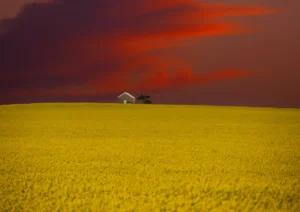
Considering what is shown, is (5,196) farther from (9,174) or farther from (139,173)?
(139,173)

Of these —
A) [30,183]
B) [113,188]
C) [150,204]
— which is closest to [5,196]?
[30,183]

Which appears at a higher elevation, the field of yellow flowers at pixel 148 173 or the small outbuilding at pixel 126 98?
the small outbuilding at pixel 126 98

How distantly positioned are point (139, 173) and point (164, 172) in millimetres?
793

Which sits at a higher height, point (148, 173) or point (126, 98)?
point (126, 98)

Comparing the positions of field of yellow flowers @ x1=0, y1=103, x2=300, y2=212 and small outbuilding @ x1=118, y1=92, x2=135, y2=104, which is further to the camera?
small outbuilding @ x1=118, y1=92, x2=135, y2=104

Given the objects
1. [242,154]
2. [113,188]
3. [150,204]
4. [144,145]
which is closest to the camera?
[150,204]

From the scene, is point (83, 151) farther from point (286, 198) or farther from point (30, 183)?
point (286, 198)

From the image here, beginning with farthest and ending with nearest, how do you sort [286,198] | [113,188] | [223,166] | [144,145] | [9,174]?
[144,145] → [223,166] → [9,174] → [113,188] → [286,198]

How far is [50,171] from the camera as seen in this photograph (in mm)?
12852

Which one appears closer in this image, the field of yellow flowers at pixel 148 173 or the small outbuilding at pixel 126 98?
the field of yellow flowers at pixel 148 173

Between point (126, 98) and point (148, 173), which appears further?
point (126, 98)

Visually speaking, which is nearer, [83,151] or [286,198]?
[286,198]

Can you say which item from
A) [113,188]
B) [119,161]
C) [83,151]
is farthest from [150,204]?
[83,151]

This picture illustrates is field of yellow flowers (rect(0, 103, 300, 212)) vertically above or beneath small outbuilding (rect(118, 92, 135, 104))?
beneath
